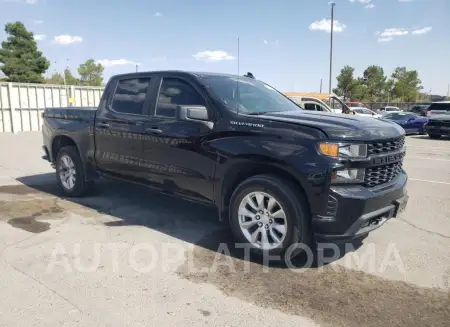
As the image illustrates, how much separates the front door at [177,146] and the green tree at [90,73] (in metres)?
63.8

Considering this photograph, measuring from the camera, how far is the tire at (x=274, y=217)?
11.7 feet

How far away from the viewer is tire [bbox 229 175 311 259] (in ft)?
11.7

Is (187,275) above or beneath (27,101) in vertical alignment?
beneath

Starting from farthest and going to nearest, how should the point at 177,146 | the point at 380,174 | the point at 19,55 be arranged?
the point at 19,55, the point at 177,146, the point at 380,174

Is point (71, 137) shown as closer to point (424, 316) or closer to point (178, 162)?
point (178, 162)

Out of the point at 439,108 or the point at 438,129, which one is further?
the point at 439,108

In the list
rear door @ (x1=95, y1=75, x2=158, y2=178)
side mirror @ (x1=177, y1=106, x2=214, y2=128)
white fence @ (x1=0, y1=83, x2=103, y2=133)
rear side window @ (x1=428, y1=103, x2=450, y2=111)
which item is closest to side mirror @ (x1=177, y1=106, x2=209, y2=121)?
side mirror @ (x1=177, y1=106, x2=214, y2=128)

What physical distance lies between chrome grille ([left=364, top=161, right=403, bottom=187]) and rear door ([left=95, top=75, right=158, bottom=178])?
2.71 metres

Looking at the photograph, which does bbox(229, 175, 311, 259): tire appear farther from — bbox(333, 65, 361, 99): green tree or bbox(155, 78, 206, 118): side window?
bbox(333, 65, 361, 99): green tree

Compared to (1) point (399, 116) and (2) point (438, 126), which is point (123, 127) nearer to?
(2) point (438, 126)

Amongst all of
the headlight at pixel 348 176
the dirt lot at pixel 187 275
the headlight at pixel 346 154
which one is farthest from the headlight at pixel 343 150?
the dirt lot at pixel 187 275

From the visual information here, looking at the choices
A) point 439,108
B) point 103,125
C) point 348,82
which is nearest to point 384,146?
point 103,125

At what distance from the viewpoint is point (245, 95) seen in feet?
15.2

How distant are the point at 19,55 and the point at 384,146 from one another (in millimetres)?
48789
